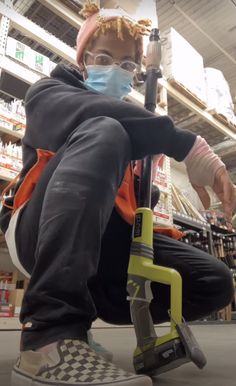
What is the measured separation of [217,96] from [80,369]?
338cm

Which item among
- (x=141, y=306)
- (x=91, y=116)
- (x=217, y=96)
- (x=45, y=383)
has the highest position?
(x=217, y=96)

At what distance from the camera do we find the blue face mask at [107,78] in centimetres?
107

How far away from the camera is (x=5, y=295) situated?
2.12 m

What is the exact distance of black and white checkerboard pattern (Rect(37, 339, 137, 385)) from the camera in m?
0.42

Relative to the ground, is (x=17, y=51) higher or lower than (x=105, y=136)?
higher

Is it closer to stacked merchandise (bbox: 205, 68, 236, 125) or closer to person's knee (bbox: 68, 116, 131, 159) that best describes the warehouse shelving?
stacked merchandise (bbox: 205, 68, 236, 125)

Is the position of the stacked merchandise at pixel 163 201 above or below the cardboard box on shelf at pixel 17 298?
above

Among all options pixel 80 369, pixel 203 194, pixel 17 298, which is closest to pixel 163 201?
pixel 17 298

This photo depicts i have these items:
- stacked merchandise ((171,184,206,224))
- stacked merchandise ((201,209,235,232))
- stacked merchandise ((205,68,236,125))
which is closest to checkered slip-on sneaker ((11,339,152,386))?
stacked merchandise ((171,184,206,224))

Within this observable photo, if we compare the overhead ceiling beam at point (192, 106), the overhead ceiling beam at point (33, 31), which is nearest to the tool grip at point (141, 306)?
the overhead ceiling beam at point (33, 31)

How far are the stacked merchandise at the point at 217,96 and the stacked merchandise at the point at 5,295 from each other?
7.87 feet

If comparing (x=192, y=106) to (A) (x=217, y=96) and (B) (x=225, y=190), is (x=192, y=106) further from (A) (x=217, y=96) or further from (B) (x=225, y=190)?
(B) (x=225, y=190)

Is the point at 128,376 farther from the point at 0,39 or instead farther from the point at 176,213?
the point at 176,213

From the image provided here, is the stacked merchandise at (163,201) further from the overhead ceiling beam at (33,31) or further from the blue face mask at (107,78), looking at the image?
the blue face mask at (107,78)
